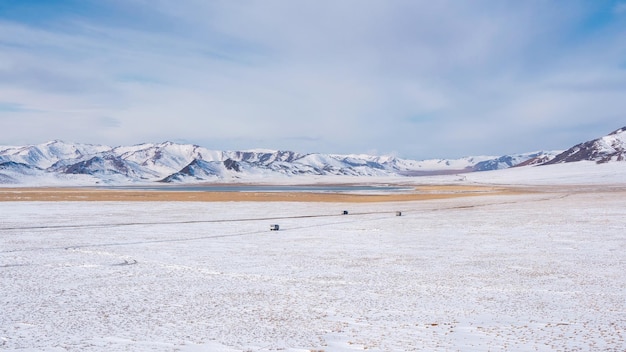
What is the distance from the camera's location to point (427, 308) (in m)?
14.4

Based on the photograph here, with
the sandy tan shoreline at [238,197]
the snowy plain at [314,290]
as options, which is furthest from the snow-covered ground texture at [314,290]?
the sandy tan shoreline at [238,197]

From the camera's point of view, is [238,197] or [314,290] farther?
[238,197]

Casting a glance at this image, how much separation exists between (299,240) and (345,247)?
11.8 feet

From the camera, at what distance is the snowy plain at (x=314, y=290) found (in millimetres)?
11680

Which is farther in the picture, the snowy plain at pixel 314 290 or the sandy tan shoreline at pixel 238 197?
the sandy tan shoreline at pixel 238 197

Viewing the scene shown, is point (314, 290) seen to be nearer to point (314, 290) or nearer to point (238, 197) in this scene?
point (314, 290)

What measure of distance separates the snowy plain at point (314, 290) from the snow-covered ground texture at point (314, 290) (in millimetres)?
60

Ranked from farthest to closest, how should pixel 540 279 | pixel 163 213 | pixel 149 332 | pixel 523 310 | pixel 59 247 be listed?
pixel 163 213, pixel 59 247, pixel 540 279, pixel 523 310, pixel 149 332

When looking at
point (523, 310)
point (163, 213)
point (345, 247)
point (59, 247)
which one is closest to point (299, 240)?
point (345, 247)

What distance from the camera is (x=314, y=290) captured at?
1666 cm

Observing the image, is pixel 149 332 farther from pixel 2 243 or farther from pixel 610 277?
pixel 2 243

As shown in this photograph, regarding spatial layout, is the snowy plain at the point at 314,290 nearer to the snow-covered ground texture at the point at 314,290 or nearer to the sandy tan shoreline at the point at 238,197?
the snow-covered ground texture at the point at 314,290

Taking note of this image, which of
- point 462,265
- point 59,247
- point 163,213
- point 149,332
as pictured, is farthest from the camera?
point 163,213

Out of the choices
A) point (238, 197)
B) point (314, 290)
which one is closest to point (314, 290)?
point (314, 290)
